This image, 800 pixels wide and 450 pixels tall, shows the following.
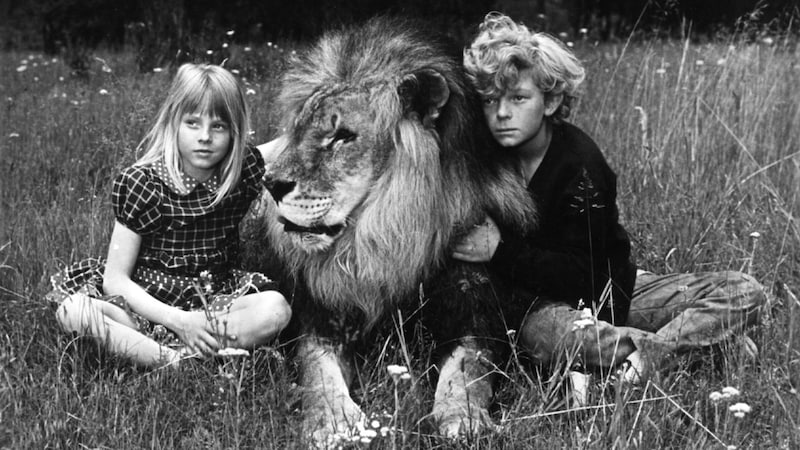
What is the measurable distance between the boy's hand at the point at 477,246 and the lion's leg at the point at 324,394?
541 mm

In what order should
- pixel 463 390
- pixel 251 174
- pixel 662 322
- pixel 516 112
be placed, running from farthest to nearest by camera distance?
1. pixel 662 322
2. pixel 251 174
3. pixel 516 112
4. pixel 463 390

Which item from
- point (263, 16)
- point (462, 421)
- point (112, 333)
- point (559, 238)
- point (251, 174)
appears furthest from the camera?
point (263, 16)

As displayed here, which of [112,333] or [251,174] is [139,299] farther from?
[251,174]

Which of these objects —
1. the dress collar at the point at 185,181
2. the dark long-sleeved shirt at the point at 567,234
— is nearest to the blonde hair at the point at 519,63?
the dark long-sleeved shirt at the point at 567,234

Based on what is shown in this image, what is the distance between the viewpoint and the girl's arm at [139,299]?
10.5ft

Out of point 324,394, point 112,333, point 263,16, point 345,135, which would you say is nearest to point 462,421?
point 324,394

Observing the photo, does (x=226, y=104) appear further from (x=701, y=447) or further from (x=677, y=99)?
(x=677, y=99)

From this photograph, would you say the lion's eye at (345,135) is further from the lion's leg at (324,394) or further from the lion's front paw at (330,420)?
the lion's front paw at (330,420)

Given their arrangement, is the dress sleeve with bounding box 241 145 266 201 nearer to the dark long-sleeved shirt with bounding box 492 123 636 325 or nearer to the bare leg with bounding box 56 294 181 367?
the bare leg with bounding box 56 294 181 367

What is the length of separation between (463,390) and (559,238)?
0.69m

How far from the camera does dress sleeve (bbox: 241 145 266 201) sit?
349 centimetres

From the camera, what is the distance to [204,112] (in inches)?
132

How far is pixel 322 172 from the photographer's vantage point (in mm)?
2984

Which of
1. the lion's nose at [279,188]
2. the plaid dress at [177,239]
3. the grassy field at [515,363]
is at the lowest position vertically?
the grassy field at [515,363]
